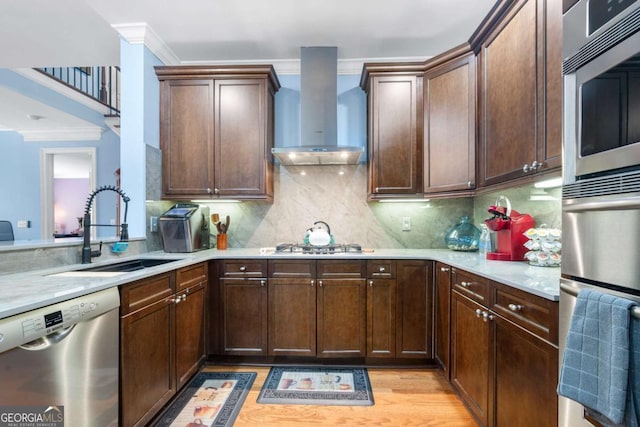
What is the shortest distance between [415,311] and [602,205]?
1.69m

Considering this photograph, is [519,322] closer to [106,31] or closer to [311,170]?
[311,170]

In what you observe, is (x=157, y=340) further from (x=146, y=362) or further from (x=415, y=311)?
(x=415, y=311)

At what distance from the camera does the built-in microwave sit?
0.80m

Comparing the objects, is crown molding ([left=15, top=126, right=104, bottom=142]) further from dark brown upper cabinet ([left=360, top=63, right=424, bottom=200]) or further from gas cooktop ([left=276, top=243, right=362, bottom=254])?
dark brown upper cabinet ([left=360, top=63, right=424, bottom=200])

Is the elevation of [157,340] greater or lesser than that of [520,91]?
lesser

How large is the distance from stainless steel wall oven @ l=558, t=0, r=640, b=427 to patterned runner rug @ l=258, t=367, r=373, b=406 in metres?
1.32

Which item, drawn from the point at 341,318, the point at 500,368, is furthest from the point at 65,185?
the point at 500,368

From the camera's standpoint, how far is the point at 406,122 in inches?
103

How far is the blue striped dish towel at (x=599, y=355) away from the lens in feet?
2.43

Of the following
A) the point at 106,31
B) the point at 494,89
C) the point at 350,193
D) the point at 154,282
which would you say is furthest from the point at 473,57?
the point at 106,31

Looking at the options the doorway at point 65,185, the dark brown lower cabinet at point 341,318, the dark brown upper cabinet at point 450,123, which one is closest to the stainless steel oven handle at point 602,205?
the dark brown upper cabinet at point 450,123

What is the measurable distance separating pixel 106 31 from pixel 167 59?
48 centimetres

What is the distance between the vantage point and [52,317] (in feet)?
3.44

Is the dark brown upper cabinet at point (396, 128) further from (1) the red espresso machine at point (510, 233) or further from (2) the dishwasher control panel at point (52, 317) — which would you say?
(2) the dishwasher control panel at point (52, 317)
